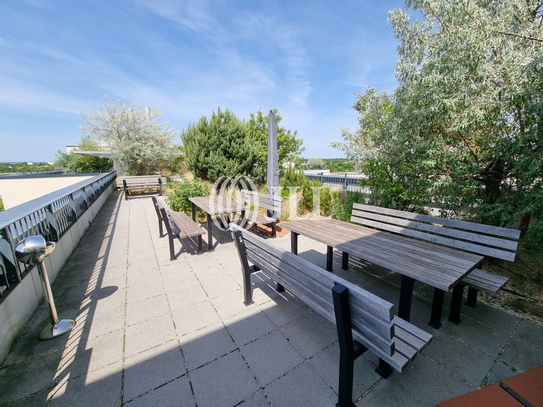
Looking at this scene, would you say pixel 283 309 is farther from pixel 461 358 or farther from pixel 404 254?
pixel 461 358

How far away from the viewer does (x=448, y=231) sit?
8.51 feet

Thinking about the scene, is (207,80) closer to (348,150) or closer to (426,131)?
(348,150)

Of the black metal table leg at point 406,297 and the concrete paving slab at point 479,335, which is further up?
the black metal table leg at point 406,297

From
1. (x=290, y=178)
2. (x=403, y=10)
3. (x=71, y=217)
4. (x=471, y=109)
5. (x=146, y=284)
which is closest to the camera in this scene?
(x=471, y=109)

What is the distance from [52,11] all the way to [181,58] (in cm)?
394

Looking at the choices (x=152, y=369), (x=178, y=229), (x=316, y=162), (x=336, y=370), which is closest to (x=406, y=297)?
(x=336, y=370)

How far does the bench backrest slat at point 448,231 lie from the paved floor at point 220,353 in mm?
709

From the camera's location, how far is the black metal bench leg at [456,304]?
2.17 meters

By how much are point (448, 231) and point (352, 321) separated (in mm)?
2030

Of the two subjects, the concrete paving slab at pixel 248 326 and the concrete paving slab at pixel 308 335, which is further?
the concrete paving slab at pixel 248 326

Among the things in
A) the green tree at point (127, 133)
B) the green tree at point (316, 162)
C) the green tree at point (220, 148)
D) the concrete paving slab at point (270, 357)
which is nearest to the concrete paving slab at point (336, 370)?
the concrete paving slab at point (270, 357)

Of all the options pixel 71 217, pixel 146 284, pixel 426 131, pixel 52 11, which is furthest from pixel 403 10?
pixel 52 11

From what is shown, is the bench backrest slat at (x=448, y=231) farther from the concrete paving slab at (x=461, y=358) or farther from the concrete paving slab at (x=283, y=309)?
the concrete paving slab at (x=283, y=309)

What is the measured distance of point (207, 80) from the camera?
10.5m
